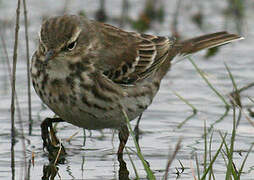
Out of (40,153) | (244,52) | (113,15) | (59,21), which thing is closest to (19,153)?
(40,153)

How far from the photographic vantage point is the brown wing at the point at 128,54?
7.37 metres

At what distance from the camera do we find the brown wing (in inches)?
290

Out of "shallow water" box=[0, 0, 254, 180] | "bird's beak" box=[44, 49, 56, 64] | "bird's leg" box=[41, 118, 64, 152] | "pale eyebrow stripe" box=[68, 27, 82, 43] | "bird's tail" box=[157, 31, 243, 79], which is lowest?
"shallow water" box=[0, 0, 254, 180]

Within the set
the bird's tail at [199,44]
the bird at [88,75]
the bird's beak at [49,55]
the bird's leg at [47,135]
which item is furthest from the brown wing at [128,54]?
the bird's leg at [47,135]

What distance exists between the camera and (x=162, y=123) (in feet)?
27.9

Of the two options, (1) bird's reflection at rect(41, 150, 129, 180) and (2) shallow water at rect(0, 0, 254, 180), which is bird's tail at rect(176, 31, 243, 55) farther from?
(1) bird's reflection at rect(41, 150, 129, 180)

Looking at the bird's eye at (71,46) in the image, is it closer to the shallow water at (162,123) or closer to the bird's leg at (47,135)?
the bird's leg at (47,135)

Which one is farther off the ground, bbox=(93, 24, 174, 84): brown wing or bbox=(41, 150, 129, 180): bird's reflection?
bbox=(93, 24, 174, 84): brown wing

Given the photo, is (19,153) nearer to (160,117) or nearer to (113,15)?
(160,117)

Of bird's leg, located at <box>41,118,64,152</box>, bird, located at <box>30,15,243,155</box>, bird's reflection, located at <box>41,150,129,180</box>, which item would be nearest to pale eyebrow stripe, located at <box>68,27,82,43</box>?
bird, located at <box>30,15,243,155</box>

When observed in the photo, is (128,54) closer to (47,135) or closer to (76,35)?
(76,35)

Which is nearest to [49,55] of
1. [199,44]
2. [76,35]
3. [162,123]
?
[76,35]

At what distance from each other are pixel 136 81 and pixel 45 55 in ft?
4.98

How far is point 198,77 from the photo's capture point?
1027 cm
